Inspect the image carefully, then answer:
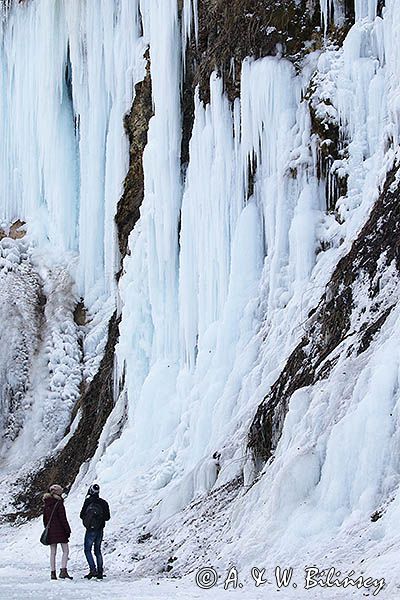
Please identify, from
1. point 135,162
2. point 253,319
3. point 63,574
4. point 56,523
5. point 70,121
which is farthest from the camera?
point 70,121

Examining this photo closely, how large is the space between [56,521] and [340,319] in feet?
18.1

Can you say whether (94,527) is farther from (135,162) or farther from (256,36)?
(135,162)

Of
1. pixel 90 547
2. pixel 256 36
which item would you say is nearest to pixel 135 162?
pixel 256 36

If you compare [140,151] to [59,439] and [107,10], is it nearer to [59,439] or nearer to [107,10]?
[107,10]

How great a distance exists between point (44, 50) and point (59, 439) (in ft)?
53.9

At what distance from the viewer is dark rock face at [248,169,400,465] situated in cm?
1510

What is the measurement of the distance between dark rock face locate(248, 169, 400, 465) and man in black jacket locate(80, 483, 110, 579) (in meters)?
2.79

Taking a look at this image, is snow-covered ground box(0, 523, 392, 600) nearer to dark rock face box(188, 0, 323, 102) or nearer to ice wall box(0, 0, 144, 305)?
dark rock face box(188, 0, 323, 102)

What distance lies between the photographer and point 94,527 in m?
13.6

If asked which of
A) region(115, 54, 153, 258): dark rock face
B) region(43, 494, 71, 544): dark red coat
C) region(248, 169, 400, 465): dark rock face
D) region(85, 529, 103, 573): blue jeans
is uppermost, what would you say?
region(115, 54, 153, 258): dark rock face

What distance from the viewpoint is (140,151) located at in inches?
1335

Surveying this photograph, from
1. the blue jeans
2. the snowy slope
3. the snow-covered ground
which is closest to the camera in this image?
the snow-covered ground

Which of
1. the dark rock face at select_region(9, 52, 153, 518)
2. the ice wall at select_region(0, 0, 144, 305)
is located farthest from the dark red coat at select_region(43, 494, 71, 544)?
the ice wall at select_region(0, 0, 144, 305)

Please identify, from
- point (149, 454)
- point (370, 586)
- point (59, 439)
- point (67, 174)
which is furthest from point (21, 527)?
point (67, 174)
